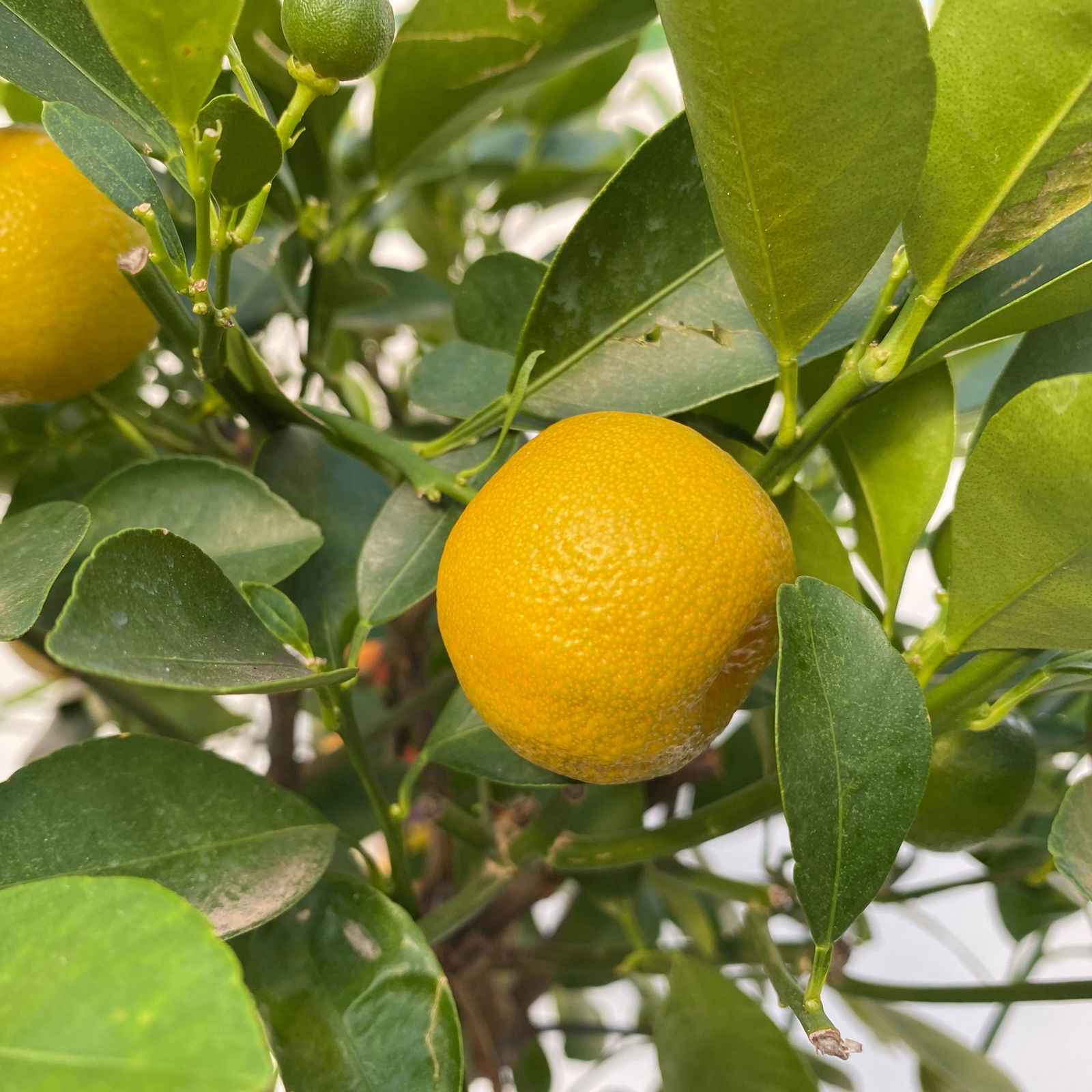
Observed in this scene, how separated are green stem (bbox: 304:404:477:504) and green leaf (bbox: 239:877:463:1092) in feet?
0.54

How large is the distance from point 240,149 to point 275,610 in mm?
158

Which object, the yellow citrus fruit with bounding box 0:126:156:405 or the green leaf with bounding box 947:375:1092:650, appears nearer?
the green leaf with bounding box 947:375:1092:650

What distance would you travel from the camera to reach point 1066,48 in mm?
272

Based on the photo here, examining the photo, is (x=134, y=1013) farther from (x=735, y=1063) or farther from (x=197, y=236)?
(x=735, y=1063)

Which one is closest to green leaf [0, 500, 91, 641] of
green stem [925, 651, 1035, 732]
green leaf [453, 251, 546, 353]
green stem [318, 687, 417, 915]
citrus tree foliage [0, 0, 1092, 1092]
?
citrus tree foliage [0, 0, 1092, 1092]

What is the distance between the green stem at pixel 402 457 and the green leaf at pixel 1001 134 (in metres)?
0.19

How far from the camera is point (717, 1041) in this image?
0.48 metres

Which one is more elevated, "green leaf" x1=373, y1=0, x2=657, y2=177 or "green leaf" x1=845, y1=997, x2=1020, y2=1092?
"green leaf" x1=373, y1=0, x2=657, y2=177

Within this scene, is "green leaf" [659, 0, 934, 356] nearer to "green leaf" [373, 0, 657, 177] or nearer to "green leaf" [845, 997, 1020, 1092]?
"green leaf" [373, 0, 657, 177]

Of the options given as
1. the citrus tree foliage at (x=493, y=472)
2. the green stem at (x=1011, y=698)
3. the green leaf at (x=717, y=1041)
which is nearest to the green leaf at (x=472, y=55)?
the citrus tree foliage at (x=493, y=472)

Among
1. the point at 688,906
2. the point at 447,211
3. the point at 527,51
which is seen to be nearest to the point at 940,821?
the point at 688,906

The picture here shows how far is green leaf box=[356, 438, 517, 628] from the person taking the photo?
1.28 ft

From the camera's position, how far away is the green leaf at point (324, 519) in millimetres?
435

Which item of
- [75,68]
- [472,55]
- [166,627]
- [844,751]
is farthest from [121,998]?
[472,55]
